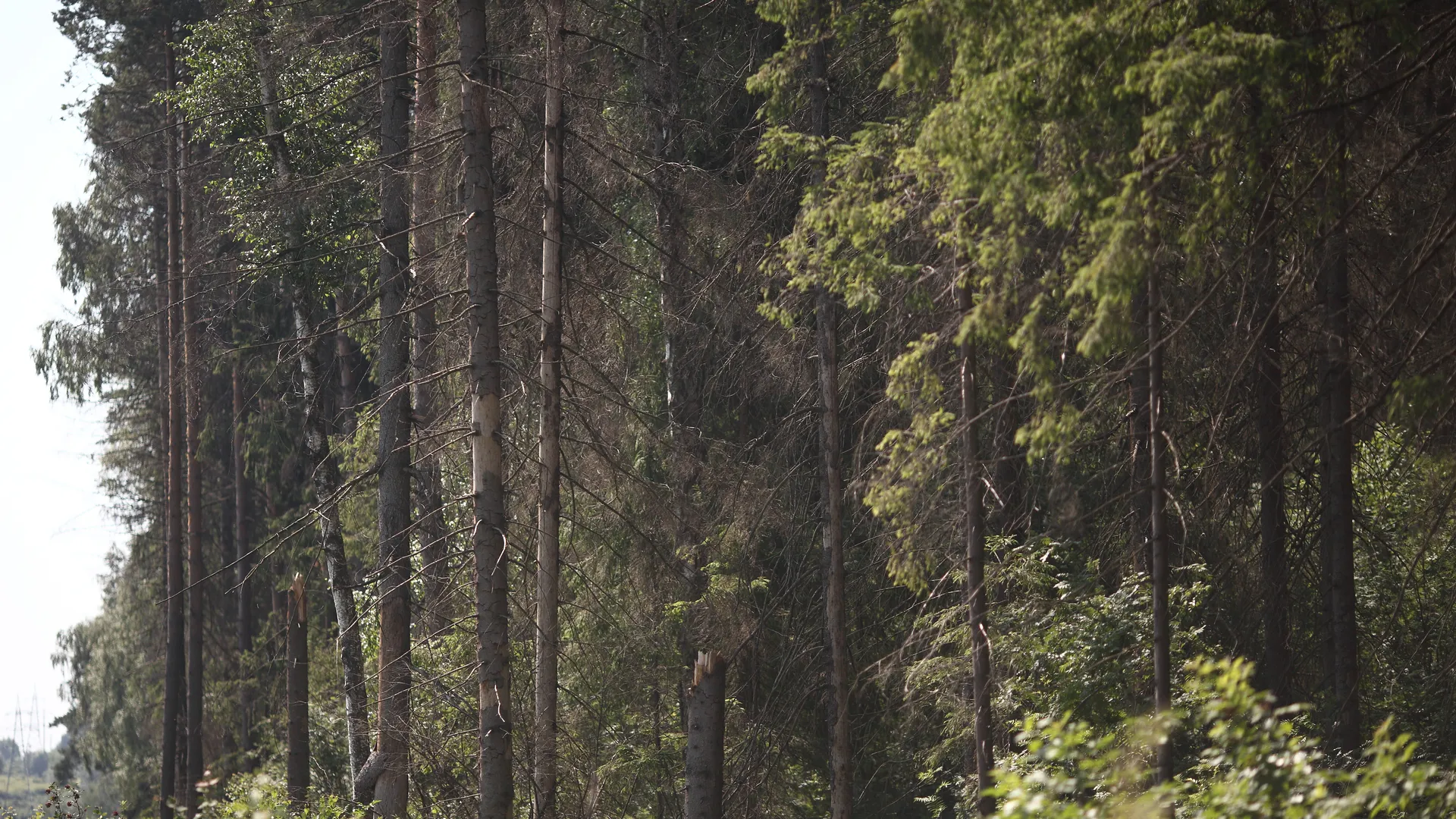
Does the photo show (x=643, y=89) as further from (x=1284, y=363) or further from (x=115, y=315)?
(x=115, y=315)

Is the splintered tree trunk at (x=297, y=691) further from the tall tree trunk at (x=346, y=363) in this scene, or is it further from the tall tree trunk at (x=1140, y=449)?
the tall tree trunk at (x=1140, y=449)

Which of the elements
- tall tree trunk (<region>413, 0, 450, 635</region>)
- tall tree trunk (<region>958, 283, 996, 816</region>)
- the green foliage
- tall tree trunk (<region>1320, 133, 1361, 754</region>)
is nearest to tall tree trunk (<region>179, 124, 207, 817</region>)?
tall tree trunk (<region>413, 0, 450, 635</region>)

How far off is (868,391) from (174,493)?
14345 mm

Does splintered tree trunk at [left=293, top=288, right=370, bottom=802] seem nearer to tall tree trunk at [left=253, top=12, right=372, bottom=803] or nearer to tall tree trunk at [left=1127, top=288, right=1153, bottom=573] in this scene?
tall tree trunk at [left=253, top=12, right=372, bottom=803]

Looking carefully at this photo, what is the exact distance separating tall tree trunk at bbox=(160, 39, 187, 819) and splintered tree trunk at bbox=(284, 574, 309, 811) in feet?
23.9

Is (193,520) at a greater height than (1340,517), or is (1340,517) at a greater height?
(193,520)

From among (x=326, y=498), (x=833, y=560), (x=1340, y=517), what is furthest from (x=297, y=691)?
(x=1340, y=517)

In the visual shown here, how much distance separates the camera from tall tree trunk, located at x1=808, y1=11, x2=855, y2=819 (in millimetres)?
12961

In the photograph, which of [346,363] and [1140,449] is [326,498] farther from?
[1140,449]

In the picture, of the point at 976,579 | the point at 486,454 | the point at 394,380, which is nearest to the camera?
the point at 486,454

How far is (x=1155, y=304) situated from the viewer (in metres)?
9.02

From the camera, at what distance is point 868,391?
13.5 meters

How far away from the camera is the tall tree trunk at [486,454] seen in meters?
9.65

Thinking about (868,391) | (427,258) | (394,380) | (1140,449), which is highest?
(427,258)
